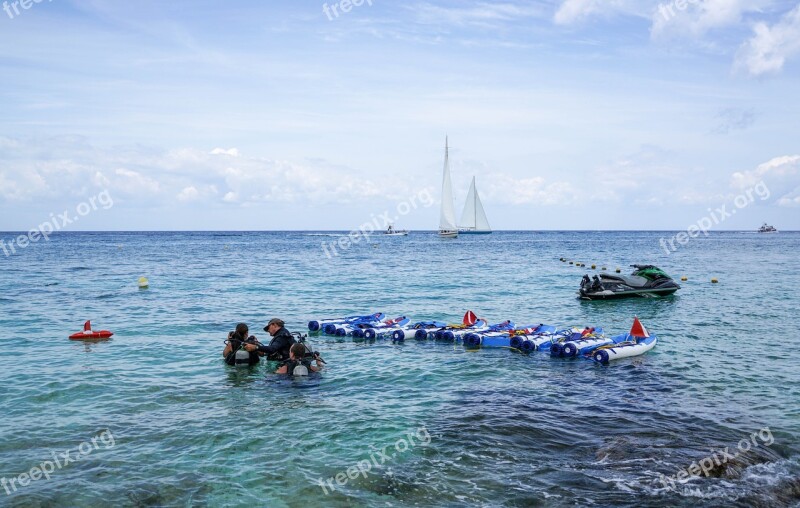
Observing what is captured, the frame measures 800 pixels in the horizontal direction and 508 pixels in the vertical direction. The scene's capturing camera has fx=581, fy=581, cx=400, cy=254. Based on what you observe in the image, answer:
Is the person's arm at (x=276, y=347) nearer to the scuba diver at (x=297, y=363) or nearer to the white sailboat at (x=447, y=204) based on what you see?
the scuba diver at (x=297, y=363)

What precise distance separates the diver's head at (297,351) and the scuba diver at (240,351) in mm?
1638

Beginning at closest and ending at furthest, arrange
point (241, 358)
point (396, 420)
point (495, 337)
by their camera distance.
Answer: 1. point (396, 420)
2. point (241, 358)
3. point (495, 337)

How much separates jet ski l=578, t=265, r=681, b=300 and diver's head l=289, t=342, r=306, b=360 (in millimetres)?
23206

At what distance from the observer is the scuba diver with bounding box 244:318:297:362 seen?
18.5 metres

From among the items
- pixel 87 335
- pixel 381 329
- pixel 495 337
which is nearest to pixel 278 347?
pixel 381 329

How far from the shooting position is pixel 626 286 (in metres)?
37.3

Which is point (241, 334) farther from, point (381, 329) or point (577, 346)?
point (577, 346)

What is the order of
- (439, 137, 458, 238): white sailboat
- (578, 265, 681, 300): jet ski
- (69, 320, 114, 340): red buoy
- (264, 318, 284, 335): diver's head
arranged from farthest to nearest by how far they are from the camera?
(439, 137, 458, 238): white sailboat, (578, 265, 681, 300): jet ski, (69, 320, 114, 340): red buoy, (264, 318, 284, 335): diver's head

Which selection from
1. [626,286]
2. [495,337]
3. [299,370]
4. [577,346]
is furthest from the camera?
[626,286]

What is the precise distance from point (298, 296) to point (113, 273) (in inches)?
1080

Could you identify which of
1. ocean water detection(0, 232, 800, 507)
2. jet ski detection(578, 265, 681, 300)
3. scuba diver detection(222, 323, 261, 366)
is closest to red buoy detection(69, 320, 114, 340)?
ocean water detection(0, 232, 800, 507)

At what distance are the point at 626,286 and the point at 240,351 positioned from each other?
27.2m

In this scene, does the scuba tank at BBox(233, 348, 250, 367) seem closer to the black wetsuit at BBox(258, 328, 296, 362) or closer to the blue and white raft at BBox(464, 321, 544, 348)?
the black wetsuit at BBox(258, 328, 296, 362)

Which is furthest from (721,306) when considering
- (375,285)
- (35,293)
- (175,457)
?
(35,293)
